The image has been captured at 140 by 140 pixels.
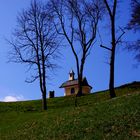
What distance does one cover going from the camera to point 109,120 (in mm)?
25828

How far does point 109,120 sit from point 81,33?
34.9 m

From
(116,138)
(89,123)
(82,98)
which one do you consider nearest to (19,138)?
A: (89,123)

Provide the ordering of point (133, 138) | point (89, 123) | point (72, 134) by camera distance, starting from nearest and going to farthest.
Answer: point (133, 138) < point (72, 134) < point (89, 123)

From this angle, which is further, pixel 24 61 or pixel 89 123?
pixel 24 61

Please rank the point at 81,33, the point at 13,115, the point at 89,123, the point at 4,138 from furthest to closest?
the point at 81,33 < the point at 13,115 < the point at 4,138 < the point at 89,123

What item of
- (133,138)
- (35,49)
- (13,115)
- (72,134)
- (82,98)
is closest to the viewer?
(133,138)

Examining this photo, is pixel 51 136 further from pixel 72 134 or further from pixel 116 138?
pixel 116 138

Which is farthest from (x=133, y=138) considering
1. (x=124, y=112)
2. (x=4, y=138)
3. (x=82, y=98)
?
(x=82, y=98)

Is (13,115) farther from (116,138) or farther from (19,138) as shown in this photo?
(116,138)

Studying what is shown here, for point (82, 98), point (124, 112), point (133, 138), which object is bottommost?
point (133, 138)

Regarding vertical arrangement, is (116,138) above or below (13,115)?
below

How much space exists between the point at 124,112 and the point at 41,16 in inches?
1172

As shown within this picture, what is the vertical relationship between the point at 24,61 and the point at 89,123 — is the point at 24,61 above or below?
above

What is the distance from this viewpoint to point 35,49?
53.9m
